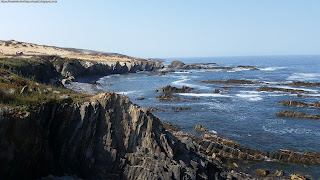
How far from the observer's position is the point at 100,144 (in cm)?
1502

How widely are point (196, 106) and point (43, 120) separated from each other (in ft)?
124

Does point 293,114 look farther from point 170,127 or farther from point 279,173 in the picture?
point 279,173

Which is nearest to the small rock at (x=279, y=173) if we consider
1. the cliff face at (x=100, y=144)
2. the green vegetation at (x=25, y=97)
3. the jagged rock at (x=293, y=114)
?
the cliff face at (x=100, y=144)

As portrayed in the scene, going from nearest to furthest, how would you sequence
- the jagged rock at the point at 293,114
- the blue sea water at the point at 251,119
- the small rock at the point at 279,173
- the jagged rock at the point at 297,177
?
the jagged rock at the point at 297,177 < the small rock at the point at 279,173 < the blue sea water at the point at 251,119 < the jagged rock at the point at 293,114

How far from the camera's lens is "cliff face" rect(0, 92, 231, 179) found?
12.5 meters

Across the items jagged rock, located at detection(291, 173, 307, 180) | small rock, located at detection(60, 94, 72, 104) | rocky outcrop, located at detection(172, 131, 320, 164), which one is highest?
small rock, located at detection(60, 94, 72, 104)

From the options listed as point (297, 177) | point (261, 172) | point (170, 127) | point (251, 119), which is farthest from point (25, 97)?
point (251, 119)

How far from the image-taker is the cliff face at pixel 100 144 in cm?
1246

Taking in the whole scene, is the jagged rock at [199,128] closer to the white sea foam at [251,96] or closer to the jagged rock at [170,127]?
the jagged rock at [170,127]

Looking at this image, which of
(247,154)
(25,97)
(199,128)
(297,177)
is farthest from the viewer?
(199,128)

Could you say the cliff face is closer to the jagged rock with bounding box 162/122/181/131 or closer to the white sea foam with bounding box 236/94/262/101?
the jagged rock with bounding box 162/122/181/131

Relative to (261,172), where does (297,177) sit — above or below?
above

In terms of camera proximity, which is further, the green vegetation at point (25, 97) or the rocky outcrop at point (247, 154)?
the rocky outcrop at point (247, 154)

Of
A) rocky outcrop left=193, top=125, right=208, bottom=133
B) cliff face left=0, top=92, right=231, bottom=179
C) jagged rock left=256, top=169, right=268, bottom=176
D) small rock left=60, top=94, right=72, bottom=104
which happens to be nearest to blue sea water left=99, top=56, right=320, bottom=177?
rocky outcrop left=193, top=125, right=208, bottom=133
